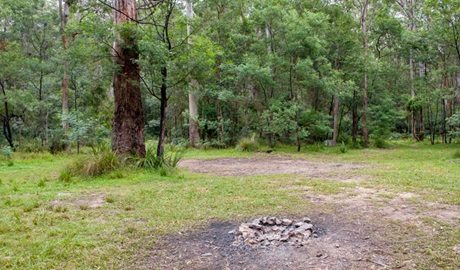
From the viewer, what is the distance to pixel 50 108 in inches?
631

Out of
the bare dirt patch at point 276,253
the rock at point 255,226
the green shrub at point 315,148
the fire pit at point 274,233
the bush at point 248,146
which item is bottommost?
the bare dirt patch at point 276,253

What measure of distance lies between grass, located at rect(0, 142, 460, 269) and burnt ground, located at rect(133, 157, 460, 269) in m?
0.20

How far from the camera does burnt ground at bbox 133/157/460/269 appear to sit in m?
2.75

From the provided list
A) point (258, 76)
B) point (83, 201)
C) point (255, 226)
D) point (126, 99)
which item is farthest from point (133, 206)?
point (258, 76)

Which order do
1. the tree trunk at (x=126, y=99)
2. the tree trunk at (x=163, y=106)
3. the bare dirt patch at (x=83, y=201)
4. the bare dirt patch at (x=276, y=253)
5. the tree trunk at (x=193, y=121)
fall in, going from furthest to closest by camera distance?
1. the tree trunk at (x=193, y=121)
2. the tree trunk at (x=126, y=99)
3. the tree trunk at (x=163, y=106)
4. the bare dirt patch at (x=83, y=201)
5. the bare dirt patch at (x=276, y=253)

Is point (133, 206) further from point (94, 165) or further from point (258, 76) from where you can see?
point (258, 76)

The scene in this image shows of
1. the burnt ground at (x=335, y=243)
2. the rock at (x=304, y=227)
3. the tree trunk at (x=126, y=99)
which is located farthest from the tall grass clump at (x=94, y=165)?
the rock at (x=304, y=227)

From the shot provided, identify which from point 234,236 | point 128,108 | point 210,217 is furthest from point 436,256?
point 128,108

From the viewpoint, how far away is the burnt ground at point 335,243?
2746mm

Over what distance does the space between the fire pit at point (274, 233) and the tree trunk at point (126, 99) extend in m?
5.00

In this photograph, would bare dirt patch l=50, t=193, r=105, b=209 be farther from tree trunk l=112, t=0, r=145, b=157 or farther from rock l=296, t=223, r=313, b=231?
rock l=296, t=223, r=313, b=231

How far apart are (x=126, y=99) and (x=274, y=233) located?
18.3ft

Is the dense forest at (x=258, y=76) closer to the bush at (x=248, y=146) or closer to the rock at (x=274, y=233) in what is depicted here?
the bush at (x=248, y=146)

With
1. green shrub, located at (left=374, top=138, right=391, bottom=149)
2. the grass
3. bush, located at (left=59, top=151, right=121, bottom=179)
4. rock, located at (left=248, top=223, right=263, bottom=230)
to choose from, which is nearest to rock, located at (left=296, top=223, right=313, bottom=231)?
rock, located at (left=248, top=223, right=263, bottom=230)
